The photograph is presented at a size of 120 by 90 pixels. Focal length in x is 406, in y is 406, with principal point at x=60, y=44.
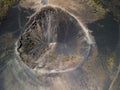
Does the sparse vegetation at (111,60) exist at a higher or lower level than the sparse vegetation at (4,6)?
lower

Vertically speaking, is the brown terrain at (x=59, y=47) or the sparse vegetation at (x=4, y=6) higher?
the sparse vegetation at (x=4, y=6)

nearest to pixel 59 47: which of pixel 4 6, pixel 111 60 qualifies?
pixel 111 60

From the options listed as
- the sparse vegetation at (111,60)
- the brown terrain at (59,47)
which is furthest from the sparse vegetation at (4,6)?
the sparse vegetation at (111,60)

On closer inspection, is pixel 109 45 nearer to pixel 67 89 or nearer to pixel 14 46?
pixel 67 89

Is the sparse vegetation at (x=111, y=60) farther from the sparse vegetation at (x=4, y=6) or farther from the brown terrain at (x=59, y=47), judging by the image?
the sparse vegetation at (x=4, y=6)

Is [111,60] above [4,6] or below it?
below

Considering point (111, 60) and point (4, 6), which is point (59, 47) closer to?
point (111, 60)

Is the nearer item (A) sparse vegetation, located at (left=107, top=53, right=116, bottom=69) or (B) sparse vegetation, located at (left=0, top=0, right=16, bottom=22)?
(A) sparse vegetation, located at (left=107, top=53, right=116, bottom=69)

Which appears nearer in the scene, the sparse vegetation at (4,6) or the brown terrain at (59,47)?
the brown terrain at (59,47)

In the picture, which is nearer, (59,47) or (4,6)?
(59,47)

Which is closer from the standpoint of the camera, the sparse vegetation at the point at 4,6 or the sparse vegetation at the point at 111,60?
the sparse vegetation at the point at 111,60

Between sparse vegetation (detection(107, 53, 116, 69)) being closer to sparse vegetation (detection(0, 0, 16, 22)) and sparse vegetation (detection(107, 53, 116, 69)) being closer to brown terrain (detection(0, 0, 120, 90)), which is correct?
brown terrain (detection(0, 0, 120, 90))

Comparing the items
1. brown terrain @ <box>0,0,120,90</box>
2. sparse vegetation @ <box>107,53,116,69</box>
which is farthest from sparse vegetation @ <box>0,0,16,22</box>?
sparse vegetation @ <box>107,53,116,69</box>
